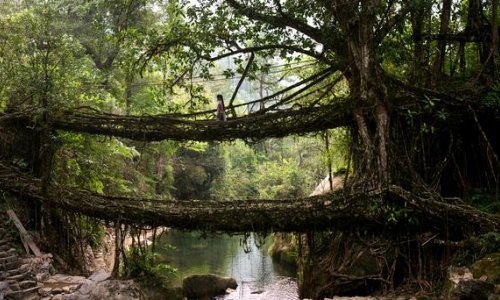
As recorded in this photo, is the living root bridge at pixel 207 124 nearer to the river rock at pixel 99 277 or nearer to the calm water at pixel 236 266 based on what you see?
the river rock at pixel 99 277

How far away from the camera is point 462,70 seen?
23.8ft

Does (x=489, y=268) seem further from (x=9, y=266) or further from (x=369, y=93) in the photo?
(x=9, y=266)

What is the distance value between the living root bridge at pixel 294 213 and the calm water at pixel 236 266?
2.65 metres

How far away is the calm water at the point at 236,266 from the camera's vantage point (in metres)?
11.2

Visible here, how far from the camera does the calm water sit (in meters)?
11.2

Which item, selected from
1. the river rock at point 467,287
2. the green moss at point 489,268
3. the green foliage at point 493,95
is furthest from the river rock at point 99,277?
the green foliage at point 493,95

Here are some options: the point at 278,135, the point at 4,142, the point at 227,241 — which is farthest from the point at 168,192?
the point at 278,135

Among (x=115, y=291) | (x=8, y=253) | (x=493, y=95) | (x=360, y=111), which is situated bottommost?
(x=115, y=291)

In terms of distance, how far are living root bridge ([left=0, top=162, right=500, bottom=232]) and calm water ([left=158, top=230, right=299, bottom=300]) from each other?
8.70 ft

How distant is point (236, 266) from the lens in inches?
563

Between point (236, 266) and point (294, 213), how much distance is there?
8978mm

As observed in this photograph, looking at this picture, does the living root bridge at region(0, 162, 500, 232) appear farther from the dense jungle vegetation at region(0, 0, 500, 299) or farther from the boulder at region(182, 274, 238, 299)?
the boulder at region(182, 274, 238, 299)

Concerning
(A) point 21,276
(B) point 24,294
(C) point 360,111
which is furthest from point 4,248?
(C) point 360,111

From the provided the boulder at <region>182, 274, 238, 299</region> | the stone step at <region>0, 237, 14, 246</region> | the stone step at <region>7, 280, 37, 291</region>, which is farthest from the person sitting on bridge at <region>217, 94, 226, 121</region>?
the boulder at <region>182, 274, 238, 299</region>
